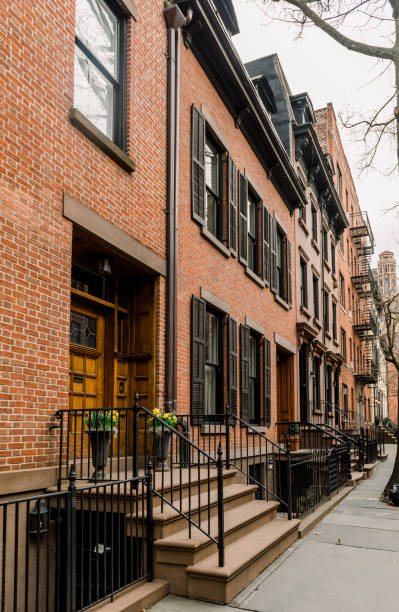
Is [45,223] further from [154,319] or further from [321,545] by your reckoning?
[321,545]

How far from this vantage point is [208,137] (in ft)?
37.8

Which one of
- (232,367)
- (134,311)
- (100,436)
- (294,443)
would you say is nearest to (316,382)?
(294,443)

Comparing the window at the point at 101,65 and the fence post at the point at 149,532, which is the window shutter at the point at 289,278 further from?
the fence post at the point at 149,532

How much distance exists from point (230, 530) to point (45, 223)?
391cm

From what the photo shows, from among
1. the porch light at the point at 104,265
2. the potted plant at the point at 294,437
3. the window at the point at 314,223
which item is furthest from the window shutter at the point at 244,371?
the window at the point at 314,223

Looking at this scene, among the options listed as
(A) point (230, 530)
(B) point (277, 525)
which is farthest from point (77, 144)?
(B) point (277, 525)

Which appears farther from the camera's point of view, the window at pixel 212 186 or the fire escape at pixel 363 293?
the fire escape at pixel 363 293

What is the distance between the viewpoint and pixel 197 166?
10219 mm

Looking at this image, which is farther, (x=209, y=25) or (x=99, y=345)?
(x=209, y=25)

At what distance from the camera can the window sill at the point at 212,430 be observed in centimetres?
963

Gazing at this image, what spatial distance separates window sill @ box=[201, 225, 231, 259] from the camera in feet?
33.9

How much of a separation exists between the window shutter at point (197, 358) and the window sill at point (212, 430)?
181 millimetres

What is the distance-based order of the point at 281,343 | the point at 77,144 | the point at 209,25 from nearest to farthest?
A: the point at 77,144 < the point at 209,25 < the point at 281,343

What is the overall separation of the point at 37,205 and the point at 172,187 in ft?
10.9
